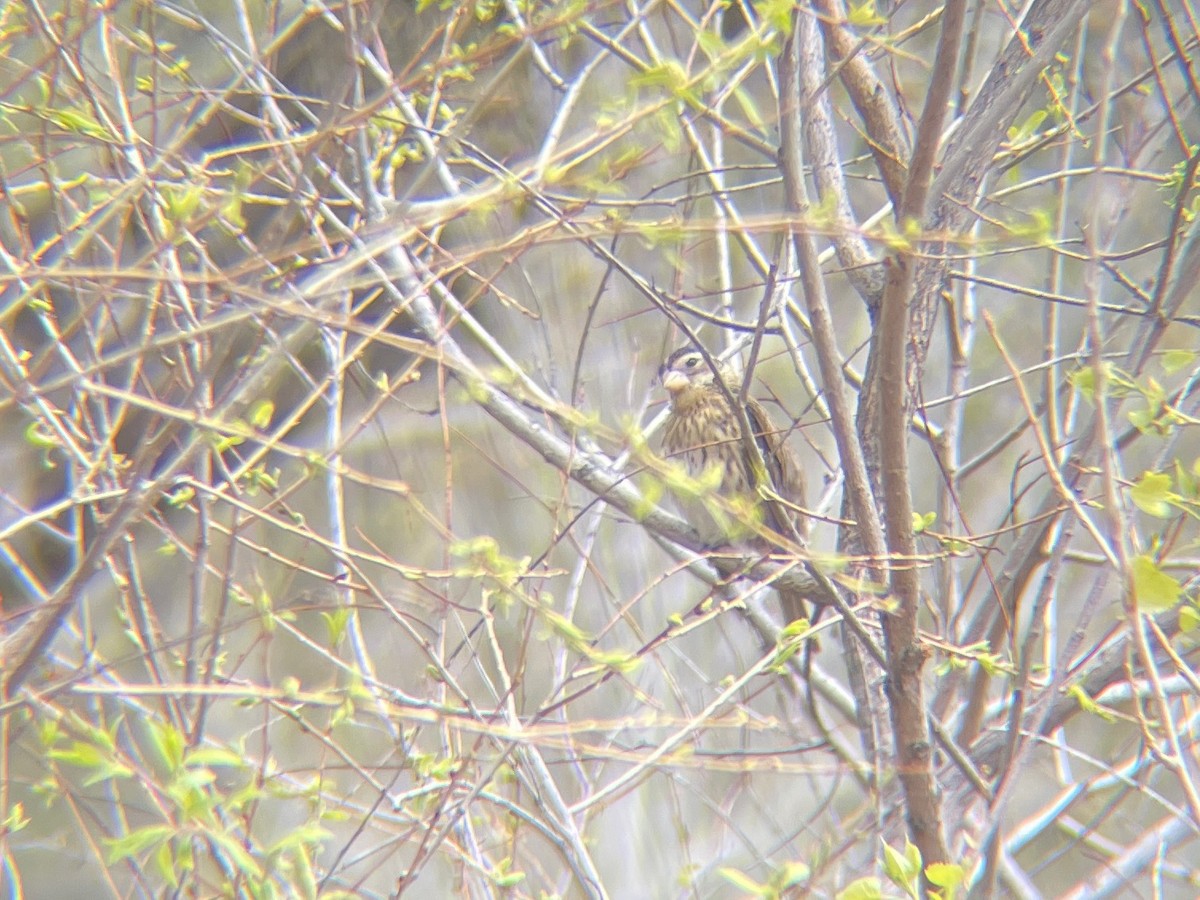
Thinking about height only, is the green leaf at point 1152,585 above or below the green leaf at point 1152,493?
Result: below

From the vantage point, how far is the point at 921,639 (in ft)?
9.46

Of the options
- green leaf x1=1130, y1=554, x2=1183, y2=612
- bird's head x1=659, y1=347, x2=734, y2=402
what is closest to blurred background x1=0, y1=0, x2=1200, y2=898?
green leaf x1=1130, y1=554, x2=1183, y2=612

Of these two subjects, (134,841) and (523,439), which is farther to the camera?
(523,439)

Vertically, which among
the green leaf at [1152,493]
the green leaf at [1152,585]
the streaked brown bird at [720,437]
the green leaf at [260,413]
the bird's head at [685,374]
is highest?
the bird's head at [685,374]

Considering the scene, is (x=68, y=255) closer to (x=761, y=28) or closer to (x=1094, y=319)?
(x=761, y=28)

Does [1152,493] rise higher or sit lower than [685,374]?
lower

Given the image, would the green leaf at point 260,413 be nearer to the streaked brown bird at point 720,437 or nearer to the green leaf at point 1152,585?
→ the green leaf at point 1152,585

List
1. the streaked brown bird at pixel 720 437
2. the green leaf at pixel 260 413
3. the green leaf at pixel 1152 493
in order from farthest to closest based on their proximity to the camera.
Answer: the streaked brown bird at pixel 720 437, the green leaf at pixel 260 413, the green leaf at pixel 1152 493

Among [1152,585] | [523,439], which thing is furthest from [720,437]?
[1152,585]

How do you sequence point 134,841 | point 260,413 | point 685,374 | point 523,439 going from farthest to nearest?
point 685,374 → point 523,439 → point 260,413 → point 134,841

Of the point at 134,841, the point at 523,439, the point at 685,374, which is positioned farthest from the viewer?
the point at 685,374

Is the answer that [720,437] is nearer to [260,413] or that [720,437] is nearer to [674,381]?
[674,381]

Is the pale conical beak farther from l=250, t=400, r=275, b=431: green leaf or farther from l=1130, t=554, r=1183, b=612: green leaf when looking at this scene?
l=1130, t=554, r=1183, b=612: green leaf

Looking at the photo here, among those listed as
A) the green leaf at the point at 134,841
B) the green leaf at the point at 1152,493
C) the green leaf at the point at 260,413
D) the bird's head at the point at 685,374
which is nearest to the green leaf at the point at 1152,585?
the green leaf at the point at 1152,493
